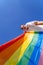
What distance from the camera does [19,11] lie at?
1549mm

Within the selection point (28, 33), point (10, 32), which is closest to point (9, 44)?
point (28, 33)

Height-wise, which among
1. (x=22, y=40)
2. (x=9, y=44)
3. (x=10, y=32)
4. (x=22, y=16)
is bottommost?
(x=9, y=44)

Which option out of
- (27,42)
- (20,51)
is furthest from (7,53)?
(27,42)

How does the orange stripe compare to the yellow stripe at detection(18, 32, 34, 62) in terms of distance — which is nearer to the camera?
the orange stripe

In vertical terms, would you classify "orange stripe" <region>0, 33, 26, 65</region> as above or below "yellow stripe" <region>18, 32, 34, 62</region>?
below

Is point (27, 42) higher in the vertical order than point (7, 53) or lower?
higher

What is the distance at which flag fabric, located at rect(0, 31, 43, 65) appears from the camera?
1.78 ft

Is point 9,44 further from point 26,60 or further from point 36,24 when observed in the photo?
point 36,24

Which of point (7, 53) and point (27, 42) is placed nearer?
point (7, 53)

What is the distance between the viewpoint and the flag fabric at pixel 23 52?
21.3 inches

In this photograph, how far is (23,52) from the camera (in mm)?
637

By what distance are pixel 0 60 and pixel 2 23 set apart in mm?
1085

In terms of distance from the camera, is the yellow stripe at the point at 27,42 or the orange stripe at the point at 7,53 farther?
the yellow stripe at the point at 27,42

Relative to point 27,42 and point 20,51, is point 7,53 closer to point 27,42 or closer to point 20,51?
point 20,51
